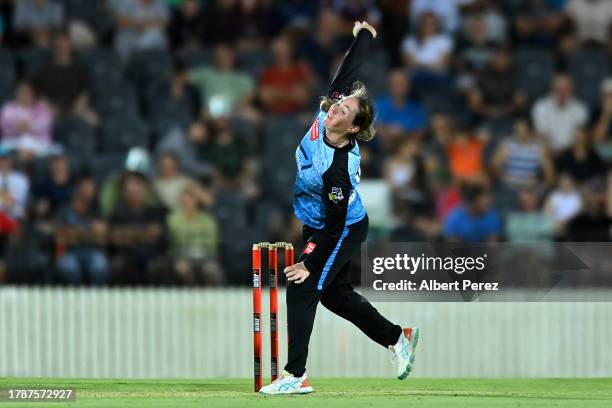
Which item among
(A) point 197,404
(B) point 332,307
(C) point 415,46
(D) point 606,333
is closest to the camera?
(A) point 197,404

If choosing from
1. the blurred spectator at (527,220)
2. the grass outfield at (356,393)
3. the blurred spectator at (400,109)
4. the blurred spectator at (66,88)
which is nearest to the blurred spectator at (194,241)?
the blurred spectator at (66,88)

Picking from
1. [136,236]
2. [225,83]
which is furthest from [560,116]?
[136,236]

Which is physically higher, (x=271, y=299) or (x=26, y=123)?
(x=26, y=123)

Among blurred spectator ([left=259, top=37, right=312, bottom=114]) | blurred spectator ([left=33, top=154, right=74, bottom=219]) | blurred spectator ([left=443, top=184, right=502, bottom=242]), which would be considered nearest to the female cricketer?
blurred spectator ([left=443, top=184, right=502, bottom=242])

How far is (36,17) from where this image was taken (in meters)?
18.3

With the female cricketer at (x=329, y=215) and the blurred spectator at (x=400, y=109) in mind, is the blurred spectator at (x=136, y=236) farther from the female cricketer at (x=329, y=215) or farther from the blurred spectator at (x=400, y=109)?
the female cricketer at (x=329, y=215)

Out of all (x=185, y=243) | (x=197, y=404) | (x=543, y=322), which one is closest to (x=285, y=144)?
(x=185, y=243)

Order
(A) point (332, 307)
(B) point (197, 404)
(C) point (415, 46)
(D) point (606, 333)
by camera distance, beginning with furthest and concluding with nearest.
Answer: (C) point (415, 46) → (D) point (606, 333) → (A) point (332, 307) → (B) point (197, 404)

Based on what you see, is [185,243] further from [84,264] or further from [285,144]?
[285,144]

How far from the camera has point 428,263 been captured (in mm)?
10555

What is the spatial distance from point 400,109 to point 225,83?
2035 millimetres

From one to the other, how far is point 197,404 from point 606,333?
6.57 meters

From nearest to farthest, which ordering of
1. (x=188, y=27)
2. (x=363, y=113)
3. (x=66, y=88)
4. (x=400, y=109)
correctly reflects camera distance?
(x=363, y=113), (x=66, y=88), (x=400, y=109), (x=188, y=27)

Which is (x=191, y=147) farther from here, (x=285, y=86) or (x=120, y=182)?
(x=285, y=86)
